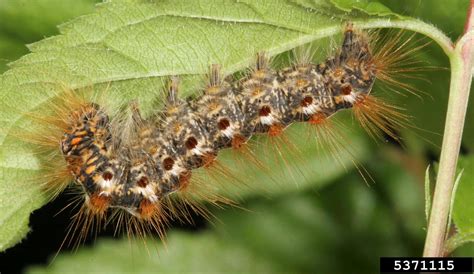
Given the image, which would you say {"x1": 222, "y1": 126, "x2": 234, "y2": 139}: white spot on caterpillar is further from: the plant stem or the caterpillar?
the plant stem

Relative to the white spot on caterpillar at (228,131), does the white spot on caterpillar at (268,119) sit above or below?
above

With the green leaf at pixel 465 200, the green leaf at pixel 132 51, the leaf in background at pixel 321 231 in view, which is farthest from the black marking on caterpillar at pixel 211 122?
the leaf in background at pixel 321 231

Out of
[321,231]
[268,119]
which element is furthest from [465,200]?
[321,231]

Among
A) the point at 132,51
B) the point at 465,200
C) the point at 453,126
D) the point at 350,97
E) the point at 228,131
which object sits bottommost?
the point at 465,200

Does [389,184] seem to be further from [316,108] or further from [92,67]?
[92,67]

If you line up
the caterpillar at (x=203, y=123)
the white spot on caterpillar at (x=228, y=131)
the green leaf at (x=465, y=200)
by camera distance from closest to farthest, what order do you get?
the green leaf at (x=465, y=200), the caterpillar at (x=203, y=123), the white spot on caterpillar at (x=228, y=131)

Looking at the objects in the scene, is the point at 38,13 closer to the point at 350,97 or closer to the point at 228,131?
the point at 228,131

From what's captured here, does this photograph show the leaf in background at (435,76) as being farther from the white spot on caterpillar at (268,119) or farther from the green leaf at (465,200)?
the white spot on caterpillar at (268,119)
